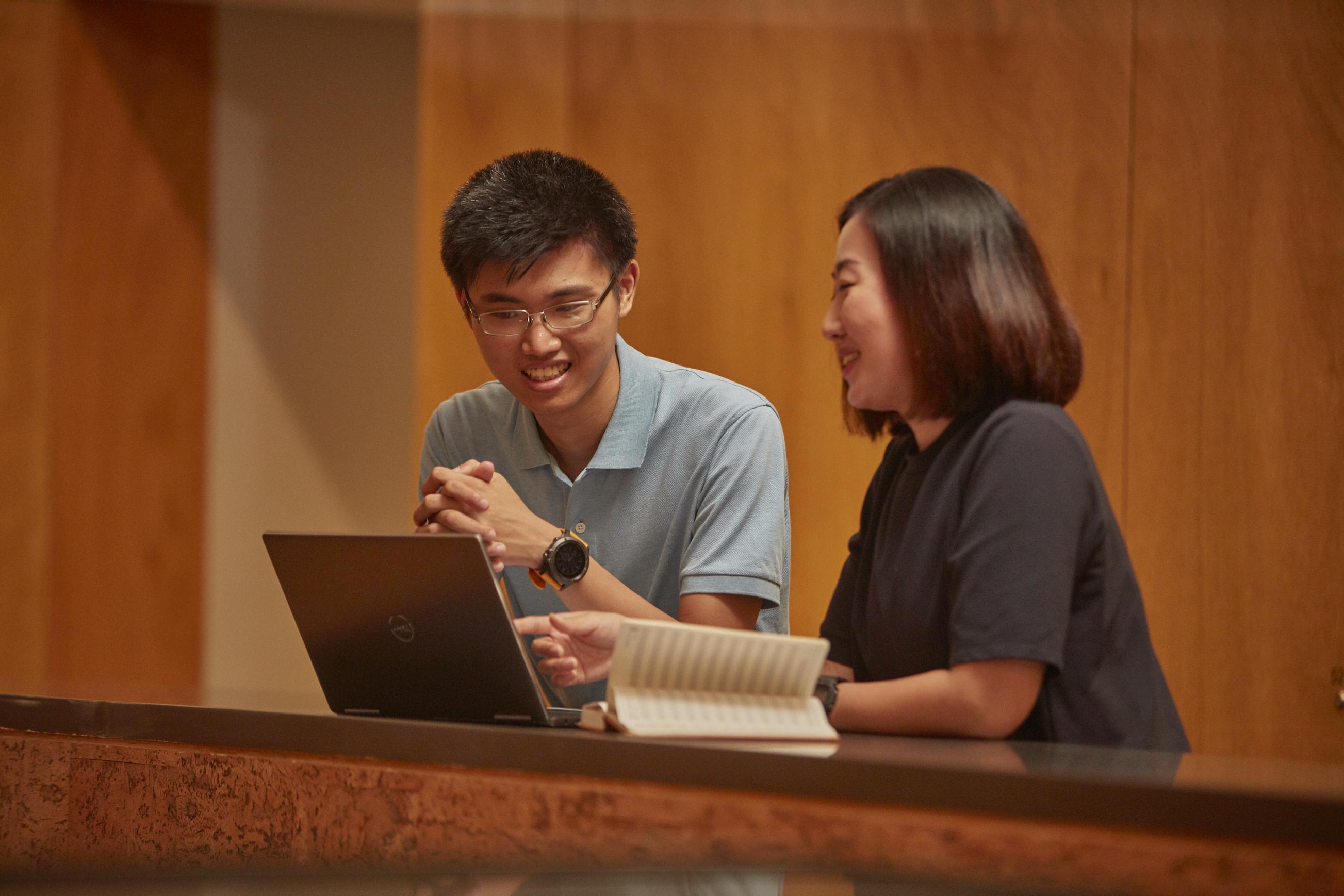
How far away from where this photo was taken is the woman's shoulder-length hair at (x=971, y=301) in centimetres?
131

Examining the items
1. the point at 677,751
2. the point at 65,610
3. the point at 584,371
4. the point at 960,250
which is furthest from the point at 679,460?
the point at 65,610

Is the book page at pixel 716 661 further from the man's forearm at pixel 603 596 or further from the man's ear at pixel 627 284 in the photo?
the man's ear at pixel 627 284

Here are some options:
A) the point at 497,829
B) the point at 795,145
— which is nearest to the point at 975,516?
the point at 497,829

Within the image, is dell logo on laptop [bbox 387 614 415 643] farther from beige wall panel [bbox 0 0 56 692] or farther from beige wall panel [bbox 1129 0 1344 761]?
beige wall panel [bbox 0 0 56 692]

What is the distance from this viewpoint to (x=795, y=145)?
3.00 m

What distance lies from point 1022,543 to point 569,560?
0.66 metres

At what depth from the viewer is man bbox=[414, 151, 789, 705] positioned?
174cm

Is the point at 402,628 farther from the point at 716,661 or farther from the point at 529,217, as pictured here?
the point at 529,217

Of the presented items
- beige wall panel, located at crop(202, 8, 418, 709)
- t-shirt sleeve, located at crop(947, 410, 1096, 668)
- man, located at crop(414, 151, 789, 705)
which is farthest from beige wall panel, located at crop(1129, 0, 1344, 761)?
beige wall panel, located at crop(202, 8, 418, 709)

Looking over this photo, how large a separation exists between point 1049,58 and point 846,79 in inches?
19.0

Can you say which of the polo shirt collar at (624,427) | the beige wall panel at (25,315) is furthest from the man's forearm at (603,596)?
the beige wall panel at (25,315)

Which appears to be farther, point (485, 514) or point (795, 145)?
point (795, 145)

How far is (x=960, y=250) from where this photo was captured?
132cm

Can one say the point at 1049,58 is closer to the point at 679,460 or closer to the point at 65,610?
the point at 679,460
